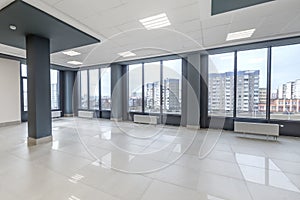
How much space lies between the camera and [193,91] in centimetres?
643

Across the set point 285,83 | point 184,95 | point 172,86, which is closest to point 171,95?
point 172,86

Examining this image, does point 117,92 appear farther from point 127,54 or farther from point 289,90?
point 289,90

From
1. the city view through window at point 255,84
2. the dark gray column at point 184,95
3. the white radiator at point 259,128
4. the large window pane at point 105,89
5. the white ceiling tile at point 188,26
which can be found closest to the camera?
the white ceiling tile at point 188,26

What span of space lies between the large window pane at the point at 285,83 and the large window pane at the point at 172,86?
3.41m

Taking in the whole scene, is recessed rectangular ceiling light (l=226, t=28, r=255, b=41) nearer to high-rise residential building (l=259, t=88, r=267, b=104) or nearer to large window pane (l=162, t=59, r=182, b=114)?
high-rise residential building (l=259, t=88, r=267, b=104)

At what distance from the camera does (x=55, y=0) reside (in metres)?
2.87

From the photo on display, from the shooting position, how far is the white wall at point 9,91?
265 inches

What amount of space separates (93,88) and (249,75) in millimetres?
8458

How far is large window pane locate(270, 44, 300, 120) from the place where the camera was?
201 inches

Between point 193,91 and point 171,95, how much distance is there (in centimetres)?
109

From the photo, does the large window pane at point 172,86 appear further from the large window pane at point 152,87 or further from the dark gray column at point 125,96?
the dark gray column at point 125,96

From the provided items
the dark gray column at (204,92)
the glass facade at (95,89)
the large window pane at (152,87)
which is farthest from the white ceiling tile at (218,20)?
the glass facade at (95,89)

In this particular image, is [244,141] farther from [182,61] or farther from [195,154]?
[182,61]

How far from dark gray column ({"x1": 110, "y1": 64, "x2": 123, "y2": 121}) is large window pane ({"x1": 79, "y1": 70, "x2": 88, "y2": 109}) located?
2.69 metres
